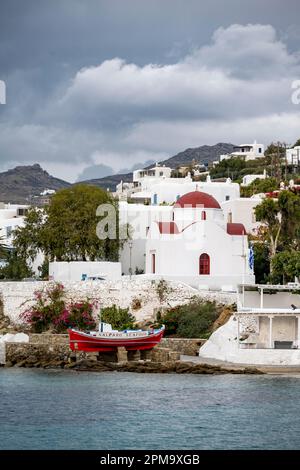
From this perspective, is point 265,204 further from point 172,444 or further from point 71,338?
point 172,444

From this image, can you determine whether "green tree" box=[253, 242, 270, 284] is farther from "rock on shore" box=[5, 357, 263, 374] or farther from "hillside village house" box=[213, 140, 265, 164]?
"hillside village house" box=[213, 140, 265, 164]

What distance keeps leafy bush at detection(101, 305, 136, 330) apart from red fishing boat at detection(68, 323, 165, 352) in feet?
10.4

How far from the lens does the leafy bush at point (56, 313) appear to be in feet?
178

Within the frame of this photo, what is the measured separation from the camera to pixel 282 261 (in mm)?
57625

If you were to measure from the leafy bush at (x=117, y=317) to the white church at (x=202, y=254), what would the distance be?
484 cm

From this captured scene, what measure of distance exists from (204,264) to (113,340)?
447 inches

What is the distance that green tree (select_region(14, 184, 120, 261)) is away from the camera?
62438mm

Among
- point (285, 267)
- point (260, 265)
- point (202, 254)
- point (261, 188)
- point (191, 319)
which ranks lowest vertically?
point (191, 319)

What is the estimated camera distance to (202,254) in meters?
59.8

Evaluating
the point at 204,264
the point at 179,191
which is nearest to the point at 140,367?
the point at 204,264

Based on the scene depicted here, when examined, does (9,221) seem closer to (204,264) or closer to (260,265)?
(260,265)

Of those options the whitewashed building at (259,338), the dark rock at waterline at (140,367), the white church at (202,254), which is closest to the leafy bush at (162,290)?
the white church at (202,254)

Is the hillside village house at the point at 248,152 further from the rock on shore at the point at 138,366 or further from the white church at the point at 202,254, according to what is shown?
the rock on shore at the point at 138,366

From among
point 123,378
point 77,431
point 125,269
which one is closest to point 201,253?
point 125,269
